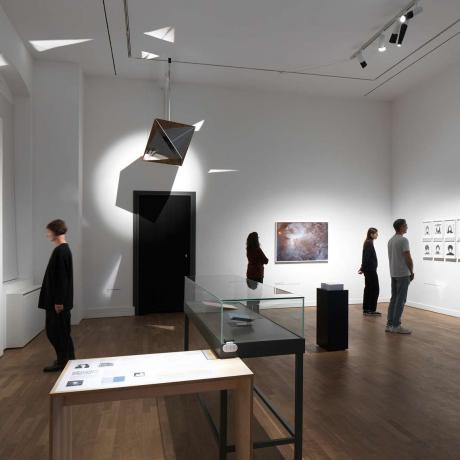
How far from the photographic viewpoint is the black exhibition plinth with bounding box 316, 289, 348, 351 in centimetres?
559

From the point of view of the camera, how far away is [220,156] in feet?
28.5

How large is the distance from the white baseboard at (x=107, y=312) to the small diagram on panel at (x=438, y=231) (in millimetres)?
6006

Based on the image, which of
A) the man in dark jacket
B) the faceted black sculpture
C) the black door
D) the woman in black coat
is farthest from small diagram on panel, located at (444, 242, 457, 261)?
the man in dark jacket

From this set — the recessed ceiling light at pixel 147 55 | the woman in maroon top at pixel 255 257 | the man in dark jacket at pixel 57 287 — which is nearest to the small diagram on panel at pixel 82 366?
the man in dark jacket at pixel 57 287

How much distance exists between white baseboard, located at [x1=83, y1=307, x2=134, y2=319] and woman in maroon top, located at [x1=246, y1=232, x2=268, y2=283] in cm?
270

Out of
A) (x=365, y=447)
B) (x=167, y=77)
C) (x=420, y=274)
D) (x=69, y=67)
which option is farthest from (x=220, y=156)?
(x=365, y=447)

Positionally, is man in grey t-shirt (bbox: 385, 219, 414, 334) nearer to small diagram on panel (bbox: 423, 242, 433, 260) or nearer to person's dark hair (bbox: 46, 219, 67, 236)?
small diagram on panel (bbox: 423, 242, 433, 260)

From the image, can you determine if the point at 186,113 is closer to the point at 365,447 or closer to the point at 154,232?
the point at 154,232

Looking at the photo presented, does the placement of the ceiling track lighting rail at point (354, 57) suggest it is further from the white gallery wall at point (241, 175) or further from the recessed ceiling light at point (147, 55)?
the white gallery wall at point (241, 175)

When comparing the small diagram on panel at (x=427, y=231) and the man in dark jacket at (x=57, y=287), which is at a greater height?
the small diagram on panel at (x=427, y=231)

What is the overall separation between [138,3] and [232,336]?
475 centimetres

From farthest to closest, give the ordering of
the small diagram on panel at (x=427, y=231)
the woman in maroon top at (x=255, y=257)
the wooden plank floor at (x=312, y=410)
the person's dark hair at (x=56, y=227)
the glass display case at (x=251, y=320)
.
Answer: the small diagram on panel at (x=427, y=231)
the woman in maroon top at (x=255, y=257)
the person's dark hair at (x=56, y=227)
the wooden plank floor at (x=312, y=410)
the glass display case at (x=251, y=320)

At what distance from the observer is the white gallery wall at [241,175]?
8078mm

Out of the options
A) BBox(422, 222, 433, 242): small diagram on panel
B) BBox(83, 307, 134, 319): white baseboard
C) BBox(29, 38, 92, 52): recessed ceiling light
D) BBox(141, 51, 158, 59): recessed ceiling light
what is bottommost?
BBox(83, 307, 134, 319): white baseboard
